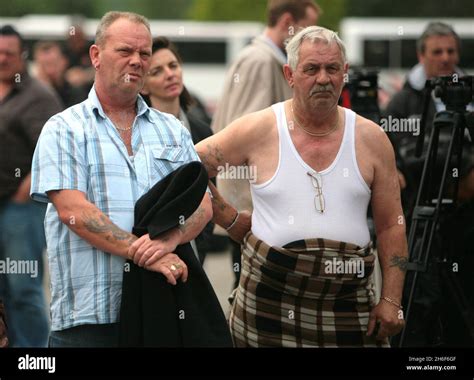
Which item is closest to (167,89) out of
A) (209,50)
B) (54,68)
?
(54,68)

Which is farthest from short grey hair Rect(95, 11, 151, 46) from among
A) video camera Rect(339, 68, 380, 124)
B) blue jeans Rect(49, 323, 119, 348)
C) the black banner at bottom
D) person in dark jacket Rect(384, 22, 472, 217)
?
person in dark jacket Rect(384, 22, 472, 217)

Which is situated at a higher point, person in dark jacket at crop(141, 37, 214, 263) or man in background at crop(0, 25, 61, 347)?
person in dark jacket at crop(141, 37, 214, 263)

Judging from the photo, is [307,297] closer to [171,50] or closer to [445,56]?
[171,50]

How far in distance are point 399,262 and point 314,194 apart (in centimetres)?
47

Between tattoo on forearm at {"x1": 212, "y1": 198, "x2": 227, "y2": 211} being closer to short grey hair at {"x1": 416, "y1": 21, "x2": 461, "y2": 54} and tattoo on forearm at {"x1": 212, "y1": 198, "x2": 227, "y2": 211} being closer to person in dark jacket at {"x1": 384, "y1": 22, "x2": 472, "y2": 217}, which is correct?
person in dark jacket at {"x1": 384, "y1": 22, "x2": 472, "y2": 217}

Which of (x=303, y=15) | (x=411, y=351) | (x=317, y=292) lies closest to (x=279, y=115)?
(x=317, y=292)

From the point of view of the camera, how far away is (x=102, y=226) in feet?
12.1

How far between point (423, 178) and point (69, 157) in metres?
1.54

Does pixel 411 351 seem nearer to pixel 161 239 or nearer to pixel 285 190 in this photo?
pixel 285 190

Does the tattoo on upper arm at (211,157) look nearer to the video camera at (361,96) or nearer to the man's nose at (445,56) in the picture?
the video camera at (361,96)

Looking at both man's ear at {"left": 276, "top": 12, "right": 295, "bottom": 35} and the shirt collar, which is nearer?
the shirt collar

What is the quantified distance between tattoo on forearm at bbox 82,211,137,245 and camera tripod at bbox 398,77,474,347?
1191 mm

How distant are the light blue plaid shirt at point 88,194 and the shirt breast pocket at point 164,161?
18mm

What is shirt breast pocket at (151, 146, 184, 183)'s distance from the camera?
3844 mm
